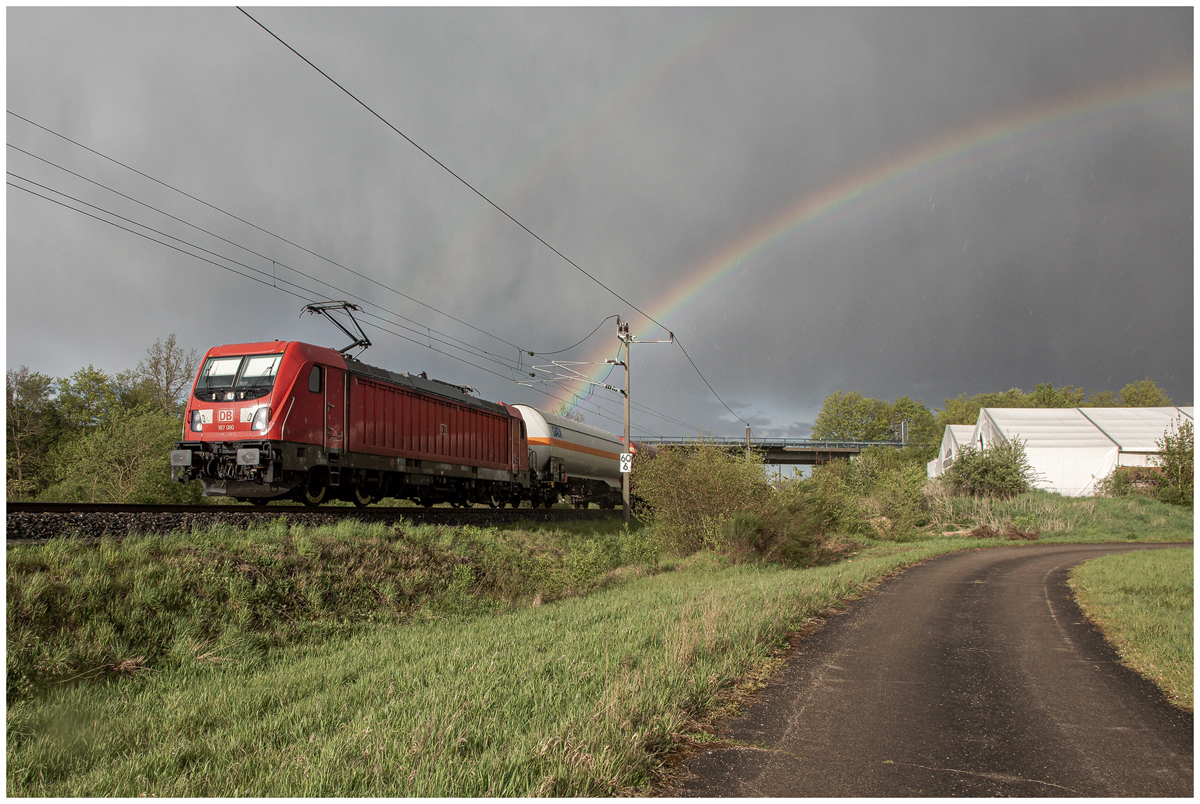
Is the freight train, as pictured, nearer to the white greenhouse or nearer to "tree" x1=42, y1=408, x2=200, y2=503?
"tree" x1=42, y1=408, x2=200, y2=503

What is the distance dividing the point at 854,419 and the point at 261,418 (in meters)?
111

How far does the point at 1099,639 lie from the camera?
9203 mm

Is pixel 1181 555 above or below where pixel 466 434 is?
below

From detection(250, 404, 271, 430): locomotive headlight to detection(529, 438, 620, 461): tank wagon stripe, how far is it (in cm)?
1574

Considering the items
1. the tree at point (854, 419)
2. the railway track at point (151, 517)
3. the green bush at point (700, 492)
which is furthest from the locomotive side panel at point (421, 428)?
the tree at point (854, 419)

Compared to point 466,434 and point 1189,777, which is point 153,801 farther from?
point 466,434

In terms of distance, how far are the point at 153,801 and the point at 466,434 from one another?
19.9 metres

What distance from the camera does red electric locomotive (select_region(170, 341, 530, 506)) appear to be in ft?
50.1

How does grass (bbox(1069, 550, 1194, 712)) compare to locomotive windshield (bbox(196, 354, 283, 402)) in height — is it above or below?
below

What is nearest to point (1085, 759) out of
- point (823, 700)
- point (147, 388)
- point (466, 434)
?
point (823, 700)

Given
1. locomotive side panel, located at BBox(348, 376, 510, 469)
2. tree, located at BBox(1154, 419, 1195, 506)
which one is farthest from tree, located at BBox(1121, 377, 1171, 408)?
locomotive side panel, located at BBox(348, 376, 510, 469)

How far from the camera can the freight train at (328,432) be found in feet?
50.2

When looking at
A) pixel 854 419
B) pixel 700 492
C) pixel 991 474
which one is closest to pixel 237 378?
pixel 700 492

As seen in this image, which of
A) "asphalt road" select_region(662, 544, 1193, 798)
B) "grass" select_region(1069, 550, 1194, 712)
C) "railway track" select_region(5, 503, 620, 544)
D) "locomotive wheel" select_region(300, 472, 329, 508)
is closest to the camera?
"asphalt road" select_region(662, 544, 1193, 798)
